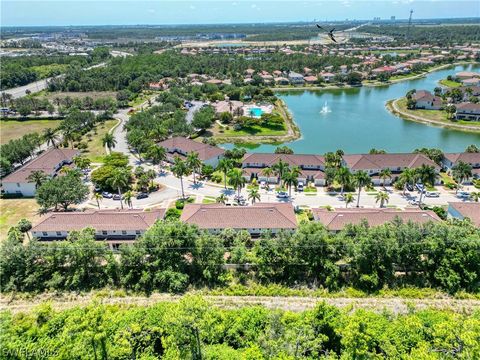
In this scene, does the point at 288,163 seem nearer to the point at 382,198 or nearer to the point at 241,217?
the point at 382,198

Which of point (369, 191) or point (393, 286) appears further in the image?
point (369, 191)

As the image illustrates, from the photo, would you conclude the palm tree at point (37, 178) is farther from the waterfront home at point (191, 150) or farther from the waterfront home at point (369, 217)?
the waterfront home at point (369, 217)

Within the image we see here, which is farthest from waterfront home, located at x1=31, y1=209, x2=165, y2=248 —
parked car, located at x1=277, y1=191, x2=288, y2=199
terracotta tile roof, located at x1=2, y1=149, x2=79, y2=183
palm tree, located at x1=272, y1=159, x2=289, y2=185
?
palm tree, located at x1=272, y1=159, x2=289, y2=185

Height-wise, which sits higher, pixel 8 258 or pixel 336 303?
pixel 8 258

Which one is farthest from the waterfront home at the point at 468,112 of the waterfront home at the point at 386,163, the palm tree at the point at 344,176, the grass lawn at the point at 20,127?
the grass lawn at the point at 20,127

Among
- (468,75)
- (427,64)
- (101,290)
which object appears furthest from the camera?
(427,64)

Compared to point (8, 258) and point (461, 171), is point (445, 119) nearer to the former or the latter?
point (461, 171)

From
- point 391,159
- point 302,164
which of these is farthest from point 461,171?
point 302,164
